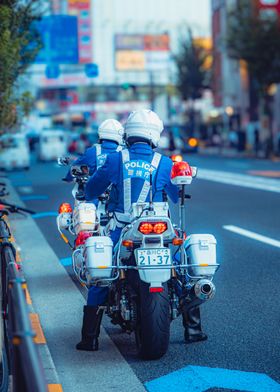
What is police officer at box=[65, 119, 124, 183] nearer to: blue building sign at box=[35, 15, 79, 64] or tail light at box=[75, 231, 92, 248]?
tail light at box=[75, 231, 92, 248]

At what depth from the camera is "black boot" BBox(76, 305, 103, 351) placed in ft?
24.2

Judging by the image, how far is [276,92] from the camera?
2653 inches

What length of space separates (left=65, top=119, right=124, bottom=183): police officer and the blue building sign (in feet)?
109

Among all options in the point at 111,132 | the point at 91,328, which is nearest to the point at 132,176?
the point at 91,328

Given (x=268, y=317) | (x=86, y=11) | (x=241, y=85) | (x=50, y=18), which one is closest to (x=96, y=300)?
(x=268, y=317)

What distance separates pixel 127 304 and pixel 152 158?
115 cm

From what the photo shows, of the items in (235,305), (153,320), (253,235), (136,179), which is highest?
(136,179)

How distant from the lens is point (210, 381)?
6.42m

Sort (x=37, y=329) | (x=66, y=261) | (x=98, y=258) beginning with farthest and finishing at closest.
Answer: (x=66, y=261) < (x=37, y=329) < (x=98, y=258)

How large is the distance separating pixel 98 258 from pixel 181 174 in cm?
83

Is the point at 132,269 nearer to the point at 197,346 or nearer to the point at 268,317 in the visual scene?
the point at 197,346

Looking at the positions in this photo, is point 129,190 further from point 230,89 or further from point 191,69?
point 191,69

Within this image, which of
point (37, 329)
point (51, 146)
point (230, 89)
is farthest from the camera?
point (230, 89)

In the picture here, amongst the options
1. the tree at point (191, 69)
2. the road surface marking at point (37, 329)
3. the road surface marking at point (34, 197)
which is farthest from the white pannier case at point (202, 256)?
the tree at point (191, 69)
